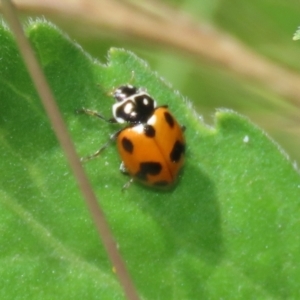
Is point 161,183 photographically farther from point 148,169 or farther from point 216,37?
point 216,37

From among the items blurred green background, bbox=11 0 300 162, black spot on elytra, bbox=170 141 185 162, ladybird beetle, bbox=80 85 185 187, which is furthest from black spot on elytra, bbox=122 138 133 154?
blurred green background, bbox=11 0 300 162

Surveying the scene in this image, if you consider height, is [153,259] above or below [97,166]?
below

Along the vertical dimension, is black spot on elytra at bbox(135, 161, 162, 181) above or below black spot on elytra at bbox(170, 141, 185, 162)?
below

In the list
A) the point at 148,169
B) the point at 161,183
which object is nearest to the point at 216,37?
the point at 148,169

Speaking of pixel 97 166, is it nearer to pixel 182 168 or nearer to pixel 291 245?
pixel 182 168

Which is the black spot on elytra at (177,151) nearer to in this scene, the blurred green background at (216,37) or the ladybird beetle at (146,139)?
the ladybird beetle at (146,139)

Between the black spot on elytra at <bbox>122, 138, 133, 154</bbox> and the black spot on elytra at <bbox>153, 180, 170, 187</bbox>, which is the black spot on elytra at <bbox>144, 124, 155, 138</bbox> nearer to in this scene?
the black spot on elytra at <bbox>122, 138, 133, 154</bbox>

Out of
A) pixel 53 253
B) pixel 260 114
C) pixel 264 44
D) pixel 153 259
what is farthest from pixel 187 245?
pixel 264 44

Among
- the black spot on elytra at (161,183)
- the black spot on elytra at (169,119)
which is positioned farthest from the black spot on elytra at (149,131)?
the black spot on elytra at (161,183)
